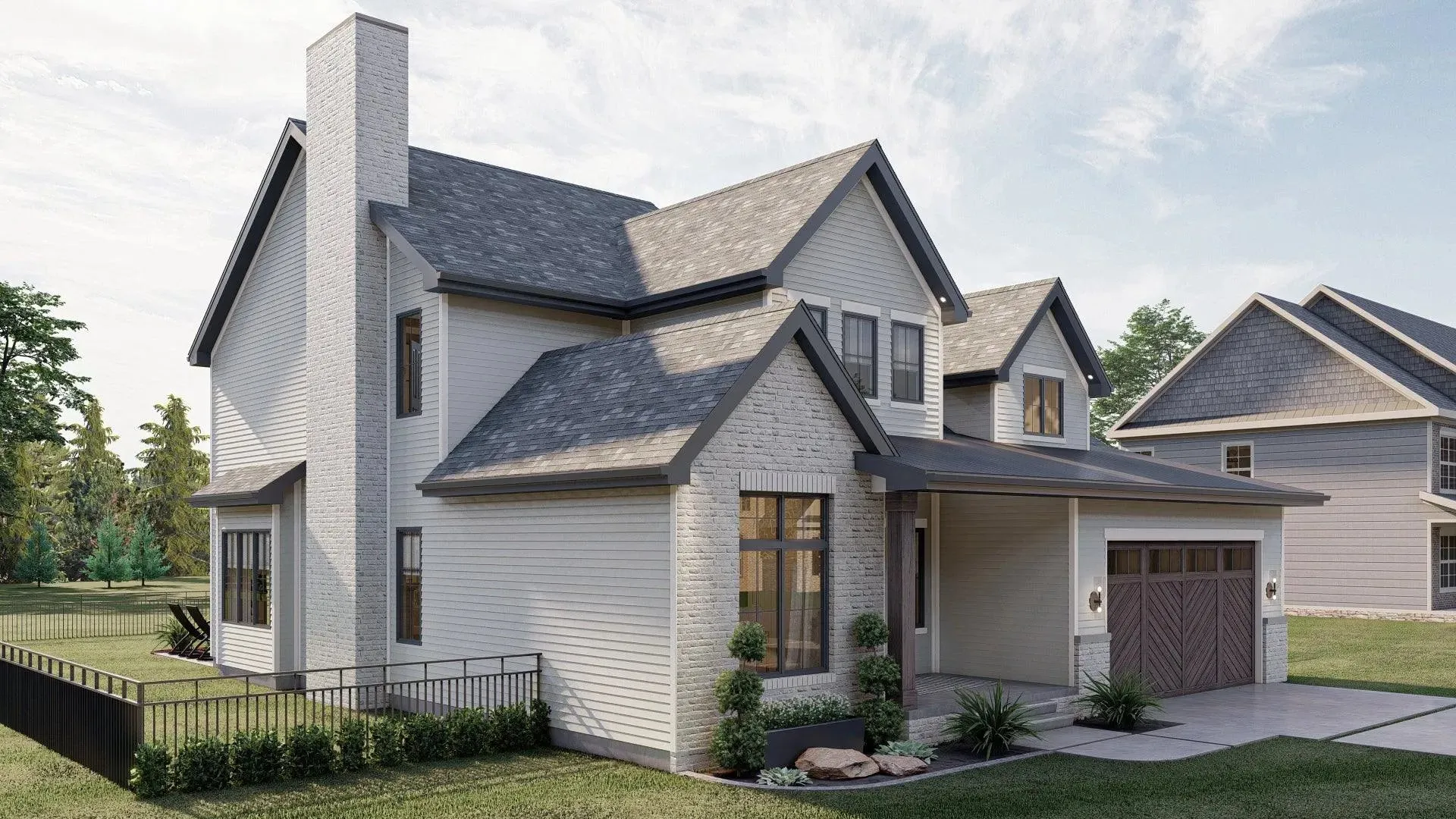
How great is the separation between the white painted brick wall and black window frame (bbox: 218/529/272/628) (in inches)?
415

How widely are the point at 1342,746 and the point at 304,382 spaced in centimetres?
1660

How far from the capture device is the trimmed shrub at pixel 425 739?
1409cm

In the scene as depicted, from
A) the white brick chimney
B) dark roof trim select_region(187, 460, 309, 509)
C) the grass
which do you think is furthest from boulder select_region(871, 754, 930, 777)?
the grass

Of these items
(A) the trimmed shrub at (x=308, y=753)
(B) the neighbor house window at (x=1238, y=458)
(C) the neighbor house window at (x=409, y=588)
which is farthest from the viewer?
(B) the neighbor house window at (x=1238, y=458)

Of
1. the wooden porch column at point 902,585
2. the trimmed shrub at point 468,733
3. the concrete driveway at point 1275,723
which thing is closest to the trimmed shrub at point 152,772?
the trimmed shrub at point 468,733

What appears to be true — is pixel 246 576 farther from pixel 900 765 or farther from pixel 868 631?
pixel 900 765

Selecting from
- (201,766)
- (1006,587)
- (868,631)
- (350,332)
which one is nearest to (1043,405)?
(1006,587)

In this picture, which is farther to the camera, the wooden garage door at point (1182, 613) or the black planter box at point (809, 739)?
the wooden garage door at point (1182, 613)

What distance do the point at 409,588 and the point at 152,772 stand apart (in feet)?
20.5

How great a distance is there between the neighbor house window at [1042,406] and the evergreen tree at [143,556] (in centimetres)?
4536

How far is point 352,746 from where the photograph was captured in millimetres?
13586

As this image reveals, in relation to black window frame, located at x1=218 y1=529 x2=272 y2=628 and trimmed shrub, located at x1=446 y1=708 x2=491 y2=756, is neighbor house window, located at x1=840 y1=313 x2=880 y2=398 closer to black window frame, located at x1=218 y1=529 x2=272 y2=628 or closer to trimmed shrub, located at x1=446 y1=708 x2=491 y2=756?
trimmed shrub, located at x1=446 y1=708 x2=491 y2=756

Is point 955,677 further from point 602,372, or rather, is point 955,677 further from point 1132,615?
point 602,372

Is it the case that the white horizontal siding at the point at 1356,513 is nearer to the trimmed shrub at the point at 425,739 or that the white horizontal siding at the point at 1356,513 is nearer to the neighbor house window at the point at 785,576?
the neighbor house window at the point at 785,576
